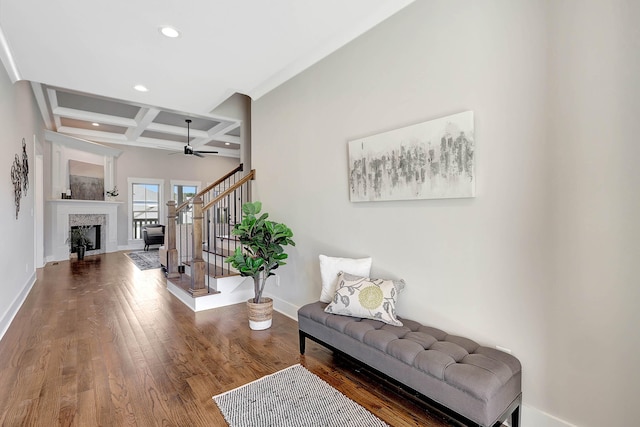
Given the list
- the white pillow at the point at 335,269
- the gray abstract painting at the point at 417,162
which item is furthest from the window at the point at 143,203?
the gray abstract painting at the point at 417,162

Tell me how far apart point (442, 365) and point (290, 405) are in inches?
38.8

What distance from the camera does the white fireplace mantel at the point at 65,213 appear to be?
731 centimetres

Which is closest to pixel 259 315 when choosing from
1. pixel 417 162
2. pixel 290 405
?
pixel 290 405

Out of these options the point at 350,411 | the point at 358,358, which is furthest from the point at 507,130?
the point at 350,411

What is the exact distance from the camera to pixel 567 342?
1.63 meters

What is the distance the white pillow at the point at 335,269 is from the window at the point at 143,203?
28.1 feet

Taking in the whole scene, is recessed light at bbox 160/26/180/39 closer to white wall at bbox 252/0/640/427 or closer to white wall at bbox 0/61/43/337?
white wall at bbox 252/0/640/427

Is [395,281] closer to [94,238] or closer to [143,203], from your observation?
[94,238]

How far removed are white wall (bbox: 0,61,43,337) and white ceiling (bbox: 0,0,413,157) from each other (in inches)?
19.3

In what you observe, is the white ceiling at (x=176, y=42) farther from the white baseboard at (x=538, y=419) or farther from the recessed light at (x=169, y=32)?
the white baseboard at (x=538, y=419)

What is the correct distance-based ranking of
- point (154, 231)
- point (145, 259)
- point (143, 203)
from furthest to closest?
1. point (143, 203)
2. point (154, 231)
3. point (145, 259)

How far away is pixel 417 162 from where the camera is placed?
88.1 inches

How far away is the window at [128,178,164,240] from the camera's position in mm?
9273

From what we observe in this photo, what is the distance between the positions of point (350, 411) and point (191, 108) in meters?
4.43
